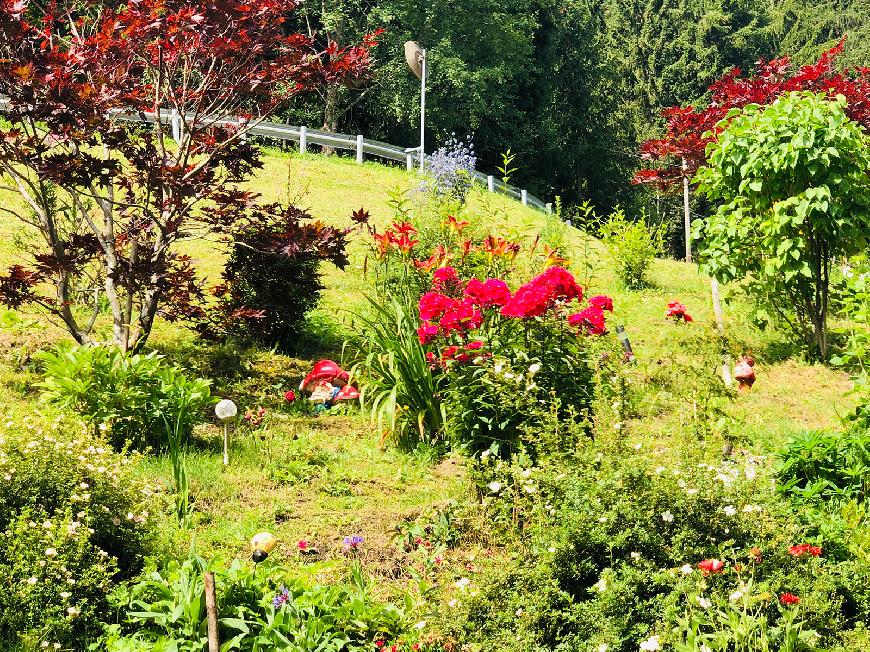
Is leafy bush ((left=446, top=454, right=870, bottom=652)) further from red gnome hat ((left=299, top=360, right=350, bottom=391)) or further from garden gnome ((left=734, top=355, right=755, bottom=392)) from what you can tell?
red gnome hat ((left=299, top=360, right=350, bottom=391))

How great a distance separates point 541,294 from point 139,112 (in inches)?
148

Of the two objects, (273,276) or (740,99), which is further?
(740,99)

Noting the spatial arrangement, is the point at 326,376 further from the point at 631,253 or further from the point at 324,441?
the point at 631,253

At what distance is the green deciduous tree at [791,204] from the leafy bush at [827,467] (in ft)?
11.7

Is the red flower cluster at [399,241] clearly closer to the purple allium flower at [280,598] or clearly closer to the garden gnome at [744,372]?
the garden gnome at [744,372]

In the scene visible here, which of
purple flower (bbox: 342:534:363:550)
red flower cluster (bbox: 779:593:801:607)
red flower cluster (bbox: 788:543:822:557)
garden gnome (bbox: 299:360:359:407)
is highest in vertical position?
red flower cluster (bbox: 788:543:822:557)

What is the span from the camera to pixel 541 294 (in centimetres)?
524

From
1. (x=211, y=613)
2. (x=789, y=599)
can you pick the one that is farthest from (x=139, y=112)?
(x=789, y=599)

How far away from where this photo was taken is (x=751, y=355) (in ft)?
28.6

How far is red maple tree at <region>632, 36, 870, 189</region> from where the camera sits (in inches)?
508

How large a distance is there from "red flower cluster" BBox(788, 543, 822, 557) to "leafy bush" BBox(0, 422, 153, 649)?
290 centimetres

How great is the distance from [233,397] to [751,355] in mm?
4988

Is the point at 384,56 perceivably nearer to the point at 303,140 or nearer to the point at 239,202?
the point at 303,140

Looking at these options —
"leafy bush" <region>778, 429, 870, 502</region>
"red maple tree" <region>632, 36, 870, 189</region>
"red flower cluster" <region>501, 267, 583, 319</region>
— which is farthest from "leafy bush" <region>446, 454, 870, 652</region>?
"red maple tree" <region>632, 36, 870, 189</region>
